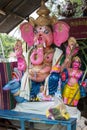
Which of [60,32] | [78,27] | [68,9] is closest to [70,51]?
[60,32]

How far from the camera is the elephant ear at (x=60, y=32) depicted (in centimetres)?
418

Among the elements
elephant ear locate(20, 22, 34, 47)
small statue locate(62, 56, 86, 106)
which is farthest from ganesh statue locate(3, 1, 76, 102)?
small statue locate(62, 56, 86, 106)

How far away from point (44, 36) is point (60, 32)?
217mm

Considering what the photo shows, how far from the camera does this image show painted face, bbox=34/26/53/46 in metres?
4.17

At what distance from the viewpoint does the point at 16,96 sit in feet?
14.2

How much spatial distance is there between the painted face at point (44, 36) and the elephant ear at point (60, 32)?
0.24ft

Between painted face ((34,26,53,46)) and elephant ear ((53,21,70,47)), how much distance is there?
0.24 feet

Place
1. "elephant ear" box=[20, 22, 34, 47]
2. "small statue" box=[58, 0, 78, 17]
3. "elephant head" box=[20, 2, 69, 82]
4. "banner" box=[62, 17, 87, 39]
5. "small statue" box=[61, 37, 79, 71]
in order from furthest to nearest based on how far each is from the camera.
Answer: "small statue" box=[58, 0, 78, 17]
"banner" box=[62, 17, 87, 39]
"elephant ear" box=[20, 22, 34, 47]
"elephant head" box=[20, 2, 69, 82]
"small statue" box=[61, 37, 79, 71]

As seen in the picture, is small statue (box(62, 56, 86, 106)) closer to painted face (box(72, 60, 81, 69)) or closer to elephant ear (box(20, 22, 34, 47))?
painted face (box(72, 60, 81, 69))

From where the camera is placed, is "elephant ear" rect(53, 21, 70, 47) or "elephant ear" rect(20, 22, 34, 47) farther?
"elephant ear" rect(20, 22, 34, 47)

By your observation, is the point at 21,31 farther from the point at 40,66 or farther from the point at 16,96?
the point at 16,96

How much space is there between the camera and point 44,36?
418 centimetres

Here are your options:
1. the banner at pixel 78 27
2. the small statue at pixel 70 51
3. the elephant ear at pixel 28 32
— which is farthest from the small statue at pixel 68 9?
the small statue at pixel 70 51

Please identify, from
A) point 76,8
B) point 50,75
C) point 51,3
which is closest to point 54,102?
point 50,75
